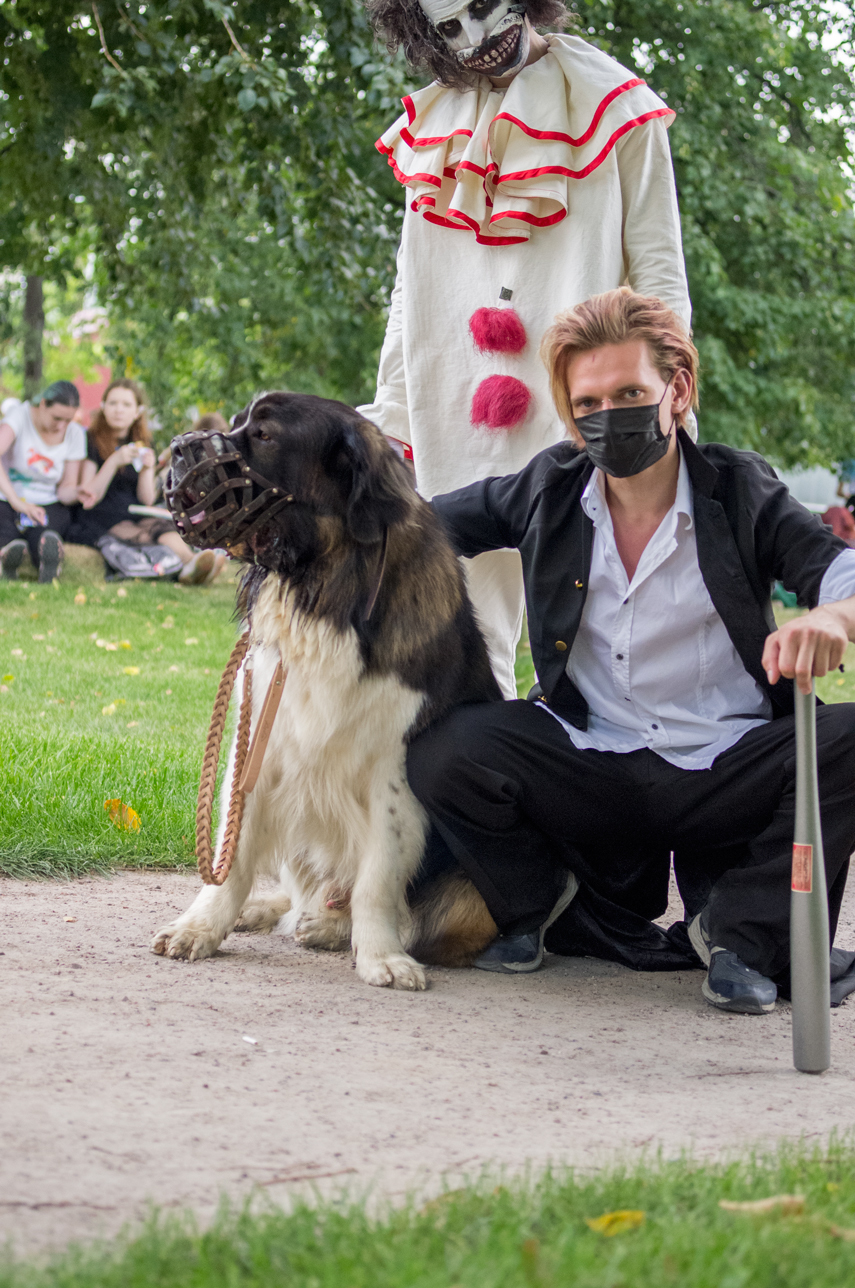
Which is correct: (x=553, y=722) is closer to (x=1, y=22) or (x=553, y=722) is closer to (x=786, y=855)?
(x=786, y=855)

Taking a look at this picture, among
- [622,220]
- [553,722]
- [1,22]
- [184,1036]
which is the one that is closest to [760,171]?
[1,22]

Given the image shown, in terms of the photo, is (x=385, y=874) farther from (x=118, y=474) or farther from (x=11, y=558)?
(x=118, y=474)

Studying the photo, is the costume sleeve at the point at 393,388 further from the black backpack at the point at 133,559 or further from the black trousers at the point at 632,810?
the black backpack at the point at 133,559

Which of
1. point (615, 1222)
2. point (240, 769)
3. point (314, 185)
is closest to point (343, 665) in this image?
point (240, 769)

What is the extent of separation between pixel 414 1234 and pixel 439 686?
1.75 metres

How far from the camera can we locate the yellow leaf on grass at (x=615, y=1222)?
1.67 meters

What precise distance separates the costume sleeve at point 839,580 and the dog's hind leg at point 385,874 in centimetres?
111

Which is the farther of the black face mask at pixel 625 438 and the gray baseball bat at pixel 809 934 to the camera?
the black face mask at pixel 625 438

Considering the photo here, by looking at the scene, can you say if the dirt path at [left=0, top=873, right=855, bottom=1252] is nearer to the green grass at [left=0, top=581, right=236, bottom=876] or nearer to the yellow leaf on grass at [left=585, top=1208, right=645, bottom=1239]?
the yellow leaf on grass at [left=585, top=1208, right=645, bottom=1239]

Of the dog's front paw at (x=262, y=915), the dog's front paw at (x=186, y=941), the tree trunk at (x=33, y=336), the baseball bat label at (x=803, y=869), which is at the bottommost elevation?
the dog's front paw at (x=262, y=915)

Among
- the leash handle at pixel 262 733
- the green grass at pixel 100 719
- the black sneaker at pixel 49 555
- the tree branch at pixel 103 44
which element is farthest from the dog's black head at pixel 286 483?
the black sneaker at pixel 49 555

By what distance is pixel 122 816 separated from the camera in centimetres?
425

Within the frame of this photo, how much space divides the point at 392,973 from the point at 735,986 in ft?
2.68

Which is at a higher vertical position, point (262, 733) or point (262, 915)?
point (262, 733)
